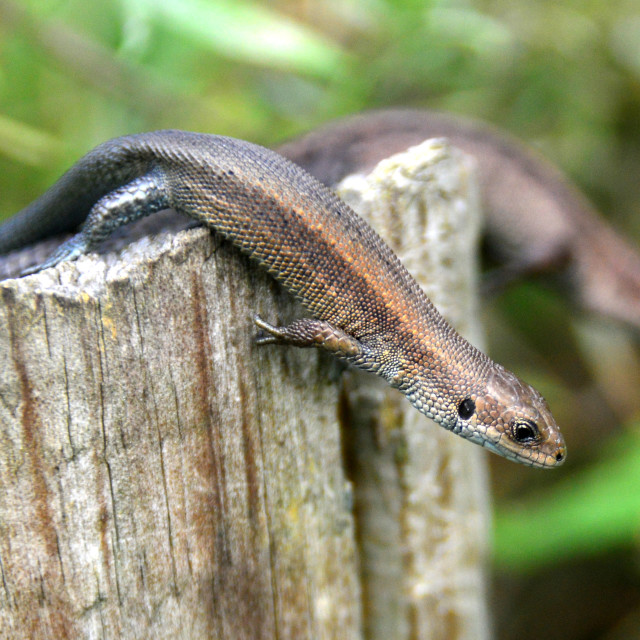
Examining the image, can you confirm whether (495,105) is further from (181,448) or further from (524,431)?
(181,448)

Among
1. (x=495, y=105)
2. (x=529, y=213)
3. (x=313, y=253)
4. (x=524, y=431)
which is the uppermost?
Answer: (x=495, y=105)

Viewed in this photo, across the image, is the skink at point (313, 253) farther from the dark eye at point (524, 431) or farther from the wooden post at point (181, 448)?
the wooden post at point (181, 448)

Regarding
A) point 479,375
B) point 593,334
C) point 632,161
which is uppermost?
point 632,161

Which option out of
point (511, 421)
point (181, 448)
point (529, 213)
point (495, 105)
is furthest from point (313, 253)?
point (495, 105)

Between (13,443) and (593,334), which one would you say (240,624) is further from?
(593,334)

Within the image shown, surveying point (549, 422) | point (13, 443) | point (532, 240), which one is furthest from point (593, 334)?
point (13, 443)

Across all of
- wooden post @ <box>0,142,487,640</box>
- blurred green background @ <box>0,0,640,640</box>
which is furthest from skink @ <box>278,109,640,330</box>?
wooden post @ <box>0,142,487,640</box>

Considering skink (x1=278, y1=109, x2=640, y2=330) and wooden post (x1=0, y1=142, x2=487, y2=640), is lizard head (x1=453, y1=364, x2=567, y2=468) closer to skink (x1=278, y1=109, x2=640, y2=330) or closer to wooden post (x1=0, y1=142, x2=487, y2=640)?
wooden post (x1=0, y1=142, x2=487, y2=640)
